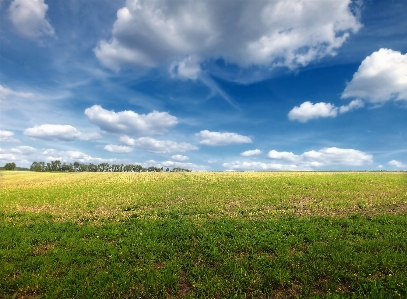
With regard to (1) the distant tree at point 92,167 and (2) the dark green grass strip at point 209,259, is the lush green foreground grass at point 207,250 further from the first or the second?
(1) the distant tree at point 92,167

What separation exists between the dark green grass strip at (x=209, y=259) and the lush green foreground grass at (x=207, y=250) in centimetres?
5

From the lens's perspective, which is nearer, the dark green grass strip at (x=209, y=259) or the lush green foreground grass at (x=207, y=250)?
the dark green grass strip at (x=209, y=259)

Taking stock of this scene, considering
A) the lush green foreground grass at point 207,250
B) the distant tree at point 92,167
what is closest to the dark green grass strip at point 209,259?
the lush green foreground grass at point 207,250

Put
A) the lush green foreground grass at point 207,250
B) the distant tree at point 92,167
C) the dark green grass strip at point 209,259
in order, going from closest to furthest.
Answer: the dark green grass strip at point 209,259 < the lush green foreground grass at point 207,250 < the distant tree at point 92,167

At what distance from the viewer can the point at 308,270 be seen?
1202 cm

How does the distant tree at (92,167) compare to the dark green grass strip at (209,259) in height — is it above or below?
above

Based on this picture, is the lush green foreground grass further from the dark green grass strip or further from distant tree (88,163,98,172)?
distant tree (88,163,98,172)

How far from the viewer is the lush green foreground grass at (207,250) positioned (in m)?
11.1

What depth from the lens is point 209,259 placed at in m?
13.5

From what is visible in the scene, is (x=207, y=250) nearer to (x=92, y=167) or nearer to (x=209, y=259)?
(x=209, y=259)

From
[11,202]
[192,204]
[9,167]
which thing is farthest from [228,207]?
[9,167]

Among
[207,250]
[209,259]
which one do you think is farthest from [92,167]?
[209,259]

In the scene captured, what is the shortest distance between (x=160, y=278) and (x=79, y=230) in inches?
376

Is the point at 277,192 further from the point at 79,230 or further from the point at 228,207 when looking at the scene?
the point at 79,230
